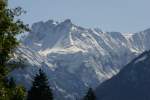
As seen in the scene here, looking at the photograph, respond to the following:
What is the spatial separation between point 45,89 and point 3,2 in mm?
29357

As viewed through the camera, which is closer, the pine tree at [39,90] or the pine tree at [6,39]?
the pine tree at [6,39]

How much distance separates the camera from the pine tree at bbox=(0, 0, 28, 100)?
71.2ft

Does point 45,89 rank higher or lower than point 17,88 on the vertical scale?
lower

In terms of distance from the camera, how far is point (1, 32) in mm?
21812

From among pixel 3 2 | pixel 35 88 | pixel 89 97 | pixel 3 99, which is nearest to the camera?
pixel 3 99

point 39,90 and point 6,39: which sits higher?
point 6,39

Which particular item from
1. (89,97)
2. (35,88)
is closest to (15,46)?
(35,88)

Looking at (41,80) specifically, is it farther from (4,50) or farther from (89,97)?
(4,50)

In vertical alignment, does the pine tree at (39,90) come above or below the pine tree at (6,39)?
below

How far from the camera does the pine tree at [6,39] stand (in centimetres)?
2169

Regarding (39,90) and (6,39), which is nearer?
(6,39)

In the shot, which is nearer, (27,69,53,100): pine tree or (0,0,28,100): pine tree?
(0,0,28,100): pine tree

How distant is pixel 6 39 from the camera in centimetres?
2186

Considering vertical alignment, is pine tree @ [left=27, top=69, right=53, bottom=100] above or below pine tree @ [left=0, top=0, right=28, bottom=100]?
below
